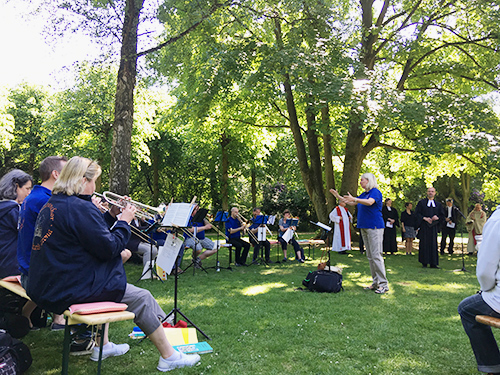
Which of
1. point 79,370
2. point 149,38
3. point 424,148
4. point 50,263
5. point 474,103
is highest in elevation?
point 149,38

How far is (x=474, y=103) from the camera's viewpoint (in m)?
12.3

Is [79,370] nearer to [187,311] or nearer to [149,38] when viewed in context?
[187,311]

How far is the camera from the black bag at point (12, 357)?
329 centimetres

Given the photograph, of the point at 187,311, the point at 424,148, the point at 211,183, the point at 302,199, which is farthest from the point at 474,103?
the point at 211,183

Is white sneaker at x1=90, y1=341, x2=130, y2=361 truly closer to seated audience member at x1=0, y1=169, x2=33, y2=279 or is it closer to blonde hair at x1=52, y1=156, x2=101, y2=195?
seated audience member at x1=0, y1=169, x2=33, y2=279

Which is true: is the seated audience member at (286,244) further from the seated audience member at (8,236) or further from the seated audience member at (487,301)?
the seated audience member at (487,301)

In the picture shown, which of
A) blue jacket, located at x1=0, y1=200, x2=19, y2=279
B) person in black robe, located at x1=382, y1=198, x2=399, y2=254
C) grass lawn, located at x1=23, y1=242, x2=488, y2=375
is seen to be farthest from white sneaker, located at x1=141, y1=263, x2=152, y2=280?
person in black robe, located at x1=382, y1=198, x2=399, y2=254

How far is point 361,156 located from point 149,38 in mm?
8530

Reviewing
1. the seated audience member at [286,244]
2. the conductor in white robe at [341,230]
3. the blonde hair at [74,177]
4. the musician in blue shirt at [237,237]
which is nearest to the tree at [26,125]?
the musician in blue shirt at [237,237]

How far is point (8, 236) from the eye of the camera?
4555 millimetres

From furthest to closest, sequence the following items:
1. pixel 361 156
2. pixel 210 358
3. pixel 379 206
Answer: pixel 361 156, pixel 379 206, pixel 210 358

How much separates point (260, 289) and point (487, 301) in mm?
4636

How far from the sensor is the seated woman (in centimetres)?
309

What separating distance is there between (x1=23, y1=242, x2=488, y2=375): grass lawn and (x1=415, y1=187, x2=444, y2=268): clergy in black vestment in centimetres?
213
